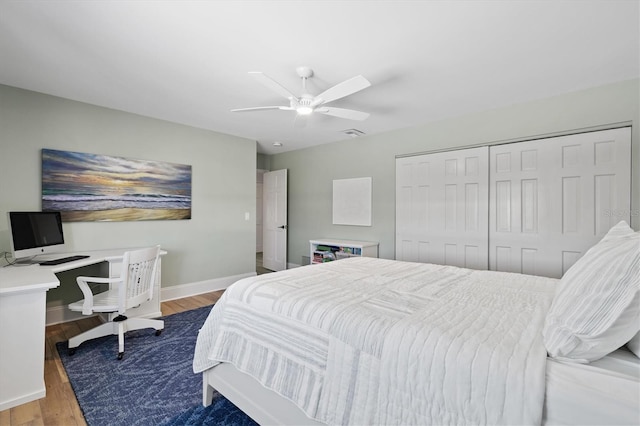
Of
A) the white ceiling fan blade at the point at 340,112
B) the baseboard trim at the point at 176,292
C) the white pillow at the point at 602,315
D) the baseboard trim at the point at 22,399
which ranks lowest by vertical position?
the baseboard trim at the point at 22,399

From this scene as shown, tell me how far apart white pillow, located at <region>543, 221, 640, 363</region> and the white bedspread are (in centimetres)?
10

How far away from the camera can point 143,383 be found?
6.90 ft

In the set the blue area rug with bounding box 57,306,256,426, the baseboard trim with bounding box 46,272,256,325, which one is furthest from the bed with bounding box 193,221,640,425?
the baseboard trim with bounding box 46,272,256,325

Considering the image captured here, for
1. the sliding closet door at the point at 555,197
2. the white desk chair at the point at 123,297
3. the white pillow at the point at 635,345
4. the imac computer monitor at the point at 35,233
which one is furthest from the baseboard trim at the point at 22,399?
the sliding closet door at the point at 555,197

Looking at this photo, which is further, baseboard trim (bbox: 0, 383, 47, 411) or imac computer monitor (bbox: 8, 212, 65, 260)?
imac computer monitor (bbox: 8, 212, 65, 260)

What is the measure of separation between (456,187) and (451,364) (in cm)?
313

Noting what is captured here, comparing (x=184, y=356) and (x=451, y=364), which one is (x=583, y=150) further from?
(x=184, y=356)

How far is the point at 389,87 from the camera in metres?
2.86

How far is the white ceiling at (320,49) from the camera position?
70.6 inches

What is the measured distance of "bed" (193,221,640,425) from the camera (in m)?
0.90

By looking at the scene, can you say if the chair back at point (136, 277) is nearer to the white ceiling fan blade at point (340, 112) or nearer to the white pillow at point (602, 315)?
the white ceiling fan blade at point (340, 112)

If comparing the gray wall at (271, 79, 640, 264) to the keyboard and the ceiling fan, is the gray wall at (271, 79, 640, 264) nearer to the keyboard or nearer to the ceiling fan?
the ceiling fan

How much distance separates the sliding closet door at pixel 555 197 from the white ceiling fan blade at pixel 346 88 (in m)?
2.19

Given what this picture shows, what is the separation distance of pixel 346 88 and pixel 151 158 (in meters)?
2.90
